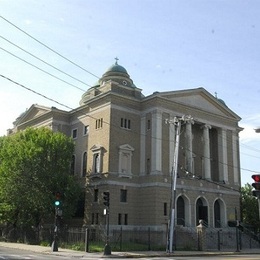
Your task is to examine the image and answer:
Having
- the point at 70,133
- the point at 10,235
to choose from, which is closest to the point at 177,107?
the point at 70,133

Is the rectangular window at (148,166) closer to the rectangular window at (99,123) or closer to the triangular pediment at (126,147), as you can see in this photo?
the triangular pediment at (126,147)

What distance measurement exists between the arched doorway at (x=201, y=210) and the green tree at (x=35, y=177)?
14802 mm

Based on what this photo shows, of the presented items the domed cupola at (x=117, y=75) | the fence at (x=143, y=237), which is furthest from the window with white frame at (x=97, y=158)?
the domed cupola at (x=117, y=75)

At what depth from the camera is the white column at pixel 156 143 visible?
45.4 metres

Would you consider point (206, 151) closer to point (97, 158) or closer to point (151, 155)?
point (151, 155)

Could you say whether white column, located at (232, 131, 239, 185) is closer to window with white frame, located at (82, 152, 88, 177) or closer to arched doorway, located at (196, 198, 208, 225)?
arched doorway, located at (196, 198, 208, 225)

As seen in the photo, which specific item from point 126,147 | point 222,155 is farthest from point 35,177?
point 222,155

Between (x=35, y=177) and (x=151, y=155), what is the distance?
12.9m

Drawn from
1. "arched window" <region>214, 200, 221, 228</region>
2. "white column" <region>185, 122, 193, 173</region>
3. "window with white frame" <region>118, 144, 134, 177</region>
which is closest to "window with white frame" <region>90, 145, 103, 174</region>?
"window with white frame" <region>118, 144, 134, 177</region>

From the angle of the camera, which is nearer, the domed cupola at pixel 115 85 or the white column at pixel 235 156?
the domed cupola at pixel 115 85

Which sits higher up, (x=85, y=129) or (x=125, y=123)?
(x=85, y=129)

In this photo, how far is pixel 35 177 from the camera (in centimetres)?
4250

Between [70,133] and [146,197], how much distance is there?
15049 mm

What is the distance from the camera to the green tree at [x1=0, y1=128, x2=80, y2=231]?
138ft
